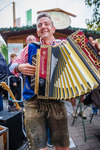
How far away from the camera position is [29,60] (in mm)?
1324

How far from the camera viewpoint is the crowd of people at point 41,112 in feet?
3.96

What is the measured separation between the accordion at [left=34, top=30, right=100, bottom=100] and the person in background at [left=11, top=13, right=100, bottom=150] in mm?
118

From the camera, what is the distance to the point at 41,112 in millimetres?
1266

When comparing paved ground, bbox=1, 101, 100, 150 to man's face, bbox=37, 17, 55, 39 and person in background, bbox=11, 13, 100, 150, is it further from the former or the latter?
man's face, bbox=37, 17, 55, 39

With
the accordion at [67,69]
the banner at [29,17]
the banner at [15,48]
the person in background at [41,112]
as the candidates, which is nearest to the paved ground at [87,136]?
the person in background at [41,112]

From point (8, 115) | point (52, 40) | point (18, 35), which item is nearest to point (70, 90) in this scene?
point (52, 40)

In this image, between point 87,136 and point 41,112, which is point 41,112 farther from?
point 87,136

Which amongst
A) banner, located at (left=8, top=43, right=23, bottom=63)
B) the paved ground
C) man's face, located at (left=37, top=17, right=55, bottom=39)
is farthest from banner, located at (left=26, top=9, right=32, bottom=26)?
man's face, located at (left=37, top=17, right=55, bottom=39)

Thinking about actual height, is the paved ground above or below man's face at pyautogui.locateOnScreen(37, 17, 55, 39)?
below

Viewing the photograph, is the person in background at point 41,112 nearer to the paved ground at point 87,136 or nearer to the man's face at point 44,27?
the man's face at point 44,27

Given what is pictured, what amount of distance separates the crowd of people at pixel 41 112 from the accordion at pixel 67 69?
0.39 ft

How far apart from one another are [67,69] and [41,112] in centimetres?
51

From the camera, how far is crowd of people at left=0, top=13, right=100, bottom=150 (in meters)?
1.21

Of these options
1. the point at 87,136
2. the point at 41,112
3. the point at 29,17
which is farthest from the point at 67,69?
the point at 29,17
